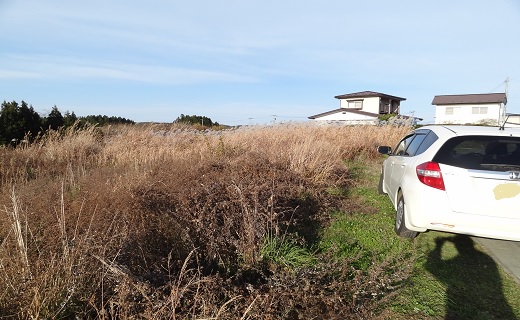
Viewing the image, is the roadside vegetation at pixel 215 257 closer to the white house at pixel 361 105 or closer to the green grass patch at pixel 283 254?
the green grass patch at pixel 283 254

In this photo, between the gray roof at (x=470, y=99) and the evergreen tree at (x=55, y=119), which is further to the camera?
the gray roof at (x=470, y=99)

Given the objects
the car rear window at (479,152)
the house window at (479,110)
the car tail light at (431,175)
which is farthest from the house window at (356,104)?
the car tail light at (431,175)

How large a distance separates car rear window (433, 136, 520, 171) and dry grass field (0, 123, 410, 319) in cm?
153

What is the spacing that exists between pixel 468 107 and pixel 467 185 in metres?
53.0

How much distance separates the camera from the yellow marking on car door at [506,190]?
3.00m

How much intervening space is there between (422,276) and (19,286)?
136 inches

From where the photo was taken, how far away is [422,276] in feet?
9.87

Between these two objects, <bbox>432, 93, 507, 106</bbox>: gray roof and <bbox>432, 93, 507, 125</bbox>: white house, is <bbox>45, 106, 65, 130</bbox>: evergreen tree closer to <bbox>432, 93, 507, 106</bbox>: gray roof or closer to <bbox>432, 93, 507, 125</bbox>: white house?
<bbox>432, 93, 507, 125</bbox>: white house

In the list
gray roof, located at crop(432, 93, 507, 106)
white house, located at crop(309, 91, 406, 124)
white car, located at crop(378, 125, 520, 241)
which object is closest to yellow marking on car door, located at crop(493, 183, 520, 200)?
white car, located at crop(378, 125, 520, 241)

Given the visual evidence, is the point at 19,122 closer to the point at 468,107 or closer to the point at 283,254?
the point at 283,254

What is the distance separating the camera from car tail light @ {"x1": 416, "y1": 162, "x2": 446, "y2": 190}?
128 inches

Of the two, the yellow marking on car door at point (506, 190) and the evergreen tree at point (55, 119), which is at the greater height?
the evergreen tree at point (55, 119)

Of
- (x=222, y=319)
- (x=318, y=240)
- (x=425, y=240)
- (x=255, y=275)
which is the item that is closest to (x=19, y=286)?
(x=222, y=319)

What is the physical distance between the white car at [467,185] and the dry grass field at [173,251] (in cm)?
99
